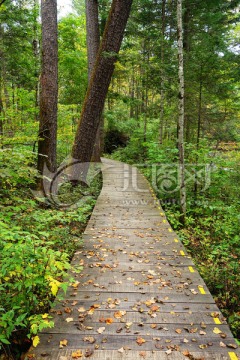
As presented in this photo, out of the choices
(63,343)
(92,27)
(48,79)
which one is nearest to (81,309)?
(63,343)

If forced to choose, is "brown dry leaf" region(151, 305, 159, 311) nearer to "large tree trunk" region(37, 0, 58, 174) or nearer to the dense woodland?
the dense woodland

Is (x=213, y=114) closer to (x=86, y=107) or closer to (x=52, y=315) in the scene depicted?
(x=86, y=107)

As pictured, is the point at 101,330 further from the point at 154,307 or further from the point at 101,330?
the point at 154,307

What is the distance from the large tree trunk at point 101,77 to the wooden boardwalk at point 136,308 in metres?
3.27

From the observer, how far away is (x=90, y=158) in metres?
8.24

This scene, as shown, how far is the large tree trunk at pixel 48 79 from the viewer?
6262mm

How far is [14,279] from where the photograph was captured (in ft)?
9.75

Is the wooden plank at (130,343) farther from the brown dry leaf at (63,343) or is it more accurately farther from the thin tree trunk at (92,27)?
the thin tree trunk at (92,27)

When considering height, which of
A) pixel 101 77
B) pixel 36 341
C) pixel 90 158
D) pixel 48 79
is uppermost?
pixel 101 77

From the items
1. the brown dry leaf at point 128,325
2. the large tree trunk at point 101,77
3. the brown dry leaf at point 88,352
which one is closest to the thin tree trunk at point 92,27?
the large tree trunk at point 101,77

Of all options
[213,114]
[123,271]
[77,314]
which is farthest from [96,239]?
[213,114]

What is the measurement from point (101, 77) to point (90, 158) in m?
2.48

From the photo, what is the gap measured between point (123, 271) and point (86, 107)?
204 inches

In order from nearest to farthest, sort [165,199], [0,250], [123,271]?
[0,250]
[123,271]
[165,199]
